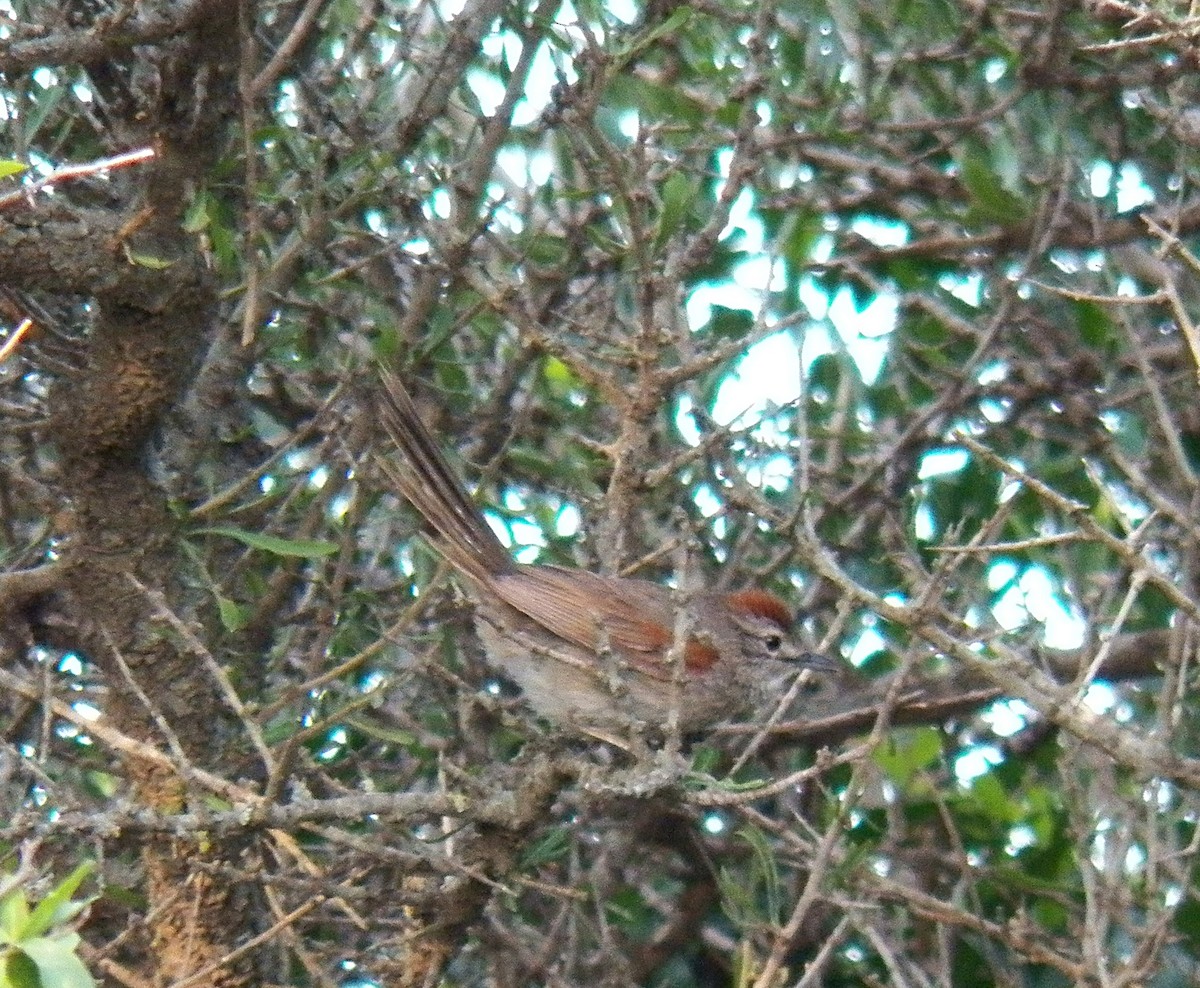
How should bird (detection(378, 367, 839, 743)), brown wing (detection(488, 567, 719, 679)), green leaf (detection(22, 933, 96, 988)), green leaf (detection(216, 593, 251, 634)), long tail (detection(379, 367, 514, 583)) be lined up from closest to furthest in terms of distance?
green leaf (detection(22, 933, 96, 988)) → green leaf (detection(216, 593, 251, 634)) → long tail (detection(379, 367, 514, 583)) → bird (detection(378, 367, 839, 743)) → brown wing (detection(488, 567, 719, 679))

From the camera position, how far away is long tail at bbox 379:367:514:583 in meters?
5.29

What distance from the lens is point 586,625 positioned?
20.6 feet

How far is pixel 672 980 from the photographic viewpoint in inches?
254

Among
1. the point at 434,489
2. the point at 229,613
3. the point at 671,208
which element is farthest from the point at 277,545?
the point at 671,208

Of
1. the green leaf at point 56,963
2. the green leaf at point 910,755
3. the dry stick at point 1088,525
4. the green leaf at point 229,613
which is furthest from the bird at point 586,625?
the green leaf at point 56,963

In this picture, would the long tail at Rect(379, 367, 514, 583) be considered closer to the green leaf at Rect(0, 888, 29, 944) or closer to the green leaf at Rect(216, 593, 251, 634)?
the green leaf at Rect(216, 593, 251, 634)

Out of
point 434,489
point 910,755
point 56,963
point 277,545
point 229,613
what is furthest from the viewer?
point 910,755

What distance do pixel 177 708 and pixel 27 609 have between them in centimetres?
60

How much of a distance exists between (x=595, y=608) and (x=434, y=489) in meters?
0.89

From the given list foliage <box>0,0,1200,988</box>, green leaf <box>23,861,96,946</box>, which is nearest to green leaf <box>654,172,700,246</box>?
foliage <box>0,0,1200,988</box>

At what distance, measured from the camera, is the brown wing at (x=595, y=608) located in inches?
244

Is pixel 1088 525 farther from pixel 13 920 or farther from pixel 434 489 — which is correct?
pixel 13 920

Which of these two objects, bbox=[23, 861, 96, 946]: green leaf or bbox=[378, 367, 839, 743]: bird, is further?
bbox=[378, 367, 839, 743]: bird

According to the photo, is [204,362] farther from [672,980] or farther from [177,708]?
[672,980]
